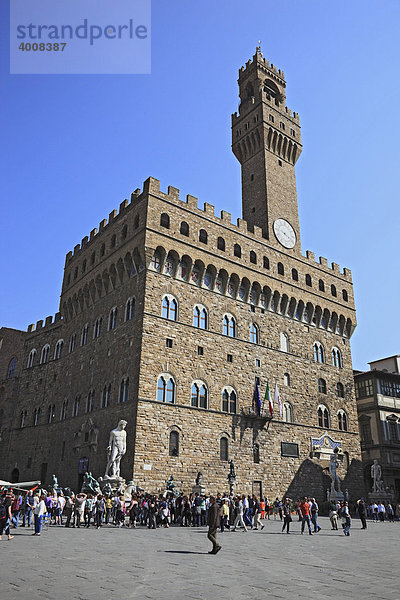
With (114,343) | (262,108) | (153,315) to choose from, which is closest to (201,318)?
(153,315)

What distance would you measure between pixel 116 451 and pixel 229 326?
36.3 feet

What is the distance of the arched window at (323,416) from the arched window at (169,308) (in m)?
13.6

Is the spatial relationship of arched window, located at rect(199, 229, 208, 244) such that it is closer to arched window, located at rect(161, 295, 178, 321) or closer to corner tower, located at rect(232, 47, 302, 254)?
arched window, located at rect(161, 295, 178, 321)

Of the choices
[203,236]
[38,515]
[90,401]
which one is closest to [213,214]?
[203,236]

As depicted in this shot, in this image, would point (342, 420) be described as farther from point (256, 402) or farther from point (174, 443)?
point (174, 443)

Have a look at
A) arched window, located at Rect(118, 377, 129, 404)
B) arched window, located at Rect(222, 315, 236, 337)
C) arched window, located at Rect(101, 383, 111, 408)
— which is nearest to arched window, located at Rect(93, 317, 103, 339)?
arched window, located at Rect(101, 383, 111, 408)

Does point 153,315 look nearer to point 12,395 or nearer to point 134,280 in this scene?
point 134,280

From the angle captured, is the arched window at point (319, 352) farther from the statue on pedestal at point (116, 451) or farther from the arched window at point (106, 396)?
the statue on pedestal at point (116, 451)

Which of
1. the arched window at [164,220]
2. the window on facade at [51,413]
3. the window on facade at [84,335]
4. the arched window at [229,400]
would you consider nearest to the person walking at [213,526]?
the arched window at [229,400]

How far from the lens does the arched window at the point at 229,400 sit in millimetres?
28406

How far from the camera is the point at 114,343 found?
28656mm

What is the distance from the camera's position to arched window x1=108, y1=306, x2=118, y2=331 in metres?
29.6

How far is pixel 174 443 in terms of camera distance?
82.8 ft

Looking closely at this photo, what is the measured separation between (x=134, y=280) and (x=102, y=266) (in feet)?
14.4
